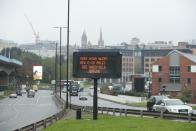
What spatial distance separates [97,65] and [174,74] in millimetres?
92986

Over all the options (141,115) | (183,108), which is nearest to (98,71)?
(141,115)

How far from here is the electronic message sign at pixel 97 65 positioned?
36.7 meters

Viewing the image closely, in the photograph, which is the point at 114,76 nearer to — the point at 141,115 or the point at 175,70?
the point at 141,115

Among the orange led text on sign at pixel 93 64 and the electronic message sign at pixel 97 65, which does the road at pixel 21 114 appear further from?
the orange led text on sign at pixel 93 64

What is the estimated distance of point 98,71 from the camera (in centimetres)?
3681

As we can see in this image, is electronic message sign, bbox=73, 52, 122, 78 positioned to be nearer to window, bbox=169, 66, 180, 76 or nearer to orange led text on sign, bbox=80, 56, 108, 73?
orange led text on sign, bbox=80, 56, 108, 73

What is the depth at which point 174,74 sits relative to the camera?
421 ft

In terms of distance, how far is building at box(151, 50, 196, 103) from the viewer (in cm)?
12444

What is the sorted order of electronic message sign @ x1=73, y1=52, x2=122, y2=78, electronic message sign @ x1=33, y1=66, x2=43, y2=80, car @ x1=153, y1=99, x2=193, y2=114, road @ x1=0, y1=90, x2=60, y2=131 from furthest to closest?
1. electronic message sign @ x1=33, y1=66, x2=43, y2=80
2. car @ x1=153, y1=99, x2=193, y2=114
3. road @ x1=0, y1=90, x2=60, y2=131
4. electronic message sign @ x1=73, y1=52, x2=122, y2=78

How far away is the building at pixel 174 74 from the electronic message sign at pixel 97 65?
8485 cm

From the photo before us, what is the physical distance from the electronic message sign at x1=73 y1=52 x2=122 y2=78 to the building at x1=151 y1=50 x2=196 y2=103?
278 ft

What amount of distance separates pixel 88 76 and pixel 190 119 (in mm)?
8758

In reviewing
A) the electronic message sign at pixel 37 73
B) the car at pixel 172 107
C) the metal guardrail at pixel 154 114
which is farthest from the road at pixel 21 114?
the electronic message sign at pixel 37 73

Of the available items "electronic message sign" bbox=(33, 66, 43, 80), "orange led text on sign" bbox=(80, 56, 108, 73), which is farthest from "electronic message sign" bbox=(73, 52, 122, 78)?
"electronic message sign" bbox=(33, 66, 43, 80)
